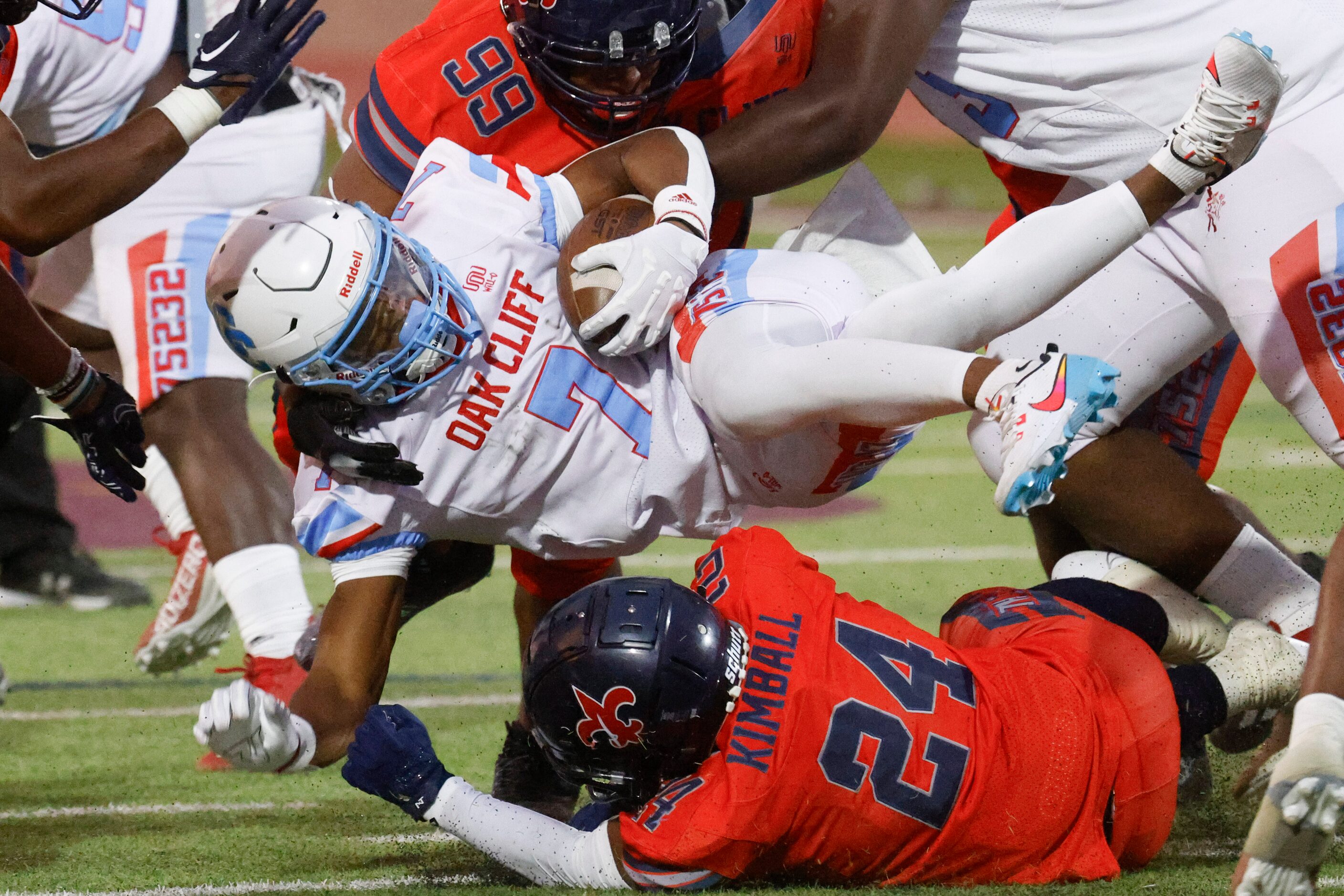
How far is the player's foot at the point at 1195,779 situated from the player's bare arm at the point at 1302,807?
89cm

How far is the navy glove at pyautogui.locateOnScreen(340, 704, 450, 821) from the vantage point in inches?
100

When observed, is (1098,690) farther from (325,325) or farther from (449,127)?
(449,127)

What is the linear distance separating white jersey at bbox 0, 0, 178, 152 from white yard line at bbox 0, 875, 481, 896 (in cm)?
224

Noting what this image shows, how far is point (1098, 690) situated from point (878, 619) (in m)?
0.37

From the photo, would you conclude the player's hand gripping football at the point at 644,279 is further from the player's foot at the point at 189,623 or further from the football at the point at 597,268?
the player's foot at the point at 189,623

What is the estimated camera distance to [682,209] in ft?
9.40

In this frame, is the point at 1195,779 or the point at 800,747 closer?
the point at 800,747

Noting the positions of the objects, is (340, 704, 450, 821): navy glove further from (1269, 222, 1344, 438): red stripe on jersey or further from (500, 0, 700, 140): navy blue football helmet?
(1269, 222, 1344, 438): red stripe on jersey

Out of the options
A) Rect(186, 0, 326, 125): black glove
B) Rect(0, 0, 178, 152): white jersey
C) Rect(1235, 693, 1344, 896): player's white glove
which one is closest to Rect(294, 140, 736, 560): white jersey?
Rect(186, 0, 326, 125): black glove

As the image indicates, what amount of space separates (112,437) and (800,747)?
186 cm

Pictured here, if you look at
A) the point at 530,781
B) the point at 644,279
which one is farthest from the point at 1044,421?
the point at 530,781

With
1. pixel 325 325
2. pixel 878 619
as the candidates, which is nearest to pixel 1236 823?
pixel 878 619

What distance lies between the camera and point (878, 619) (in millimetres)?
2547

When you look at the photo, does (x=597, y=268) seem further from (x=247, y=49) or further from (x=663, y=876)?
(x=663, y=876)
